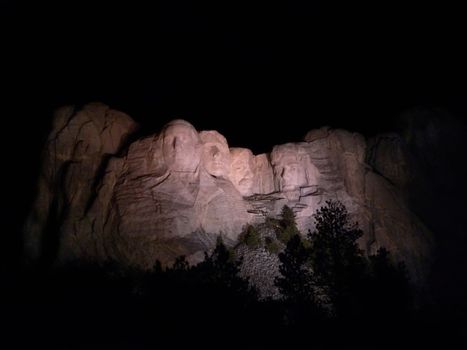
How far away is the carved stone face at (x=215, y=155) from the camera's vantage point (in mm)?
30688

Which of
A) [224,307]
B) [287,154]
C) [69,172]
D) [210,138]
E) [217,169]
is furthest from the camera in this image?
[287,154]

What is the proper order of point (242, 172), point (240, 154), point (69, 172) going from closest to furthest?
point (69, 172), point (242, 172), point (240, 154)

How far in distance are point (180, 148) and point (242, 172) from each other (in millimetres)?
6202

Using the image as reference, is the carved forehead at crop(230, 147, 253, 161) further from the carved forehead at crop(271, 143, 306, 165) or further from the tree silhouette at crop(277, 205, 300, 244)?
the tree silhouette at crop(277, 205, 300, 244)

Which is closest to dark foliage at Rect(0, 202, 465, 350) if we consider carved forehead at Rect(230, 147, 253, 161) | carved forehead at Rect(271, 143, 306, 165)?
carved forehead at Rect(271, 143, 306, 165)

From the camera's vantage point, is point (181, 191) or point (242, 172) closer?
point (181, 191)

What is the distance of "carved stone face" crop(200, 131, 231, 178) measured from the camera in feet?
101

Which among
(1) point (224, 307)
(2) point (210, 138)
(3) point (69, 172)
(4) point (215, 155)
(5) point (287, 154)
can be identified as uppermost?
(2) point (210, 138)

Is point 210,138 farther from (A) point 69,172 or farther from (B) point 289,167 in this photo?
(A) point 69,172

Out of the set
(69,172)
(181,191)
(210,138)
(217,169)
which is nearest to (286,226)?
(217,169)

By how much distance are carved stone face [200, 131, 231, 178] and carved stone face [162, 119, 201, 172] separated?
169 cm

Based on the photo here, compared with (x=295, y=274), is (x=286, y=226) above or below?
above

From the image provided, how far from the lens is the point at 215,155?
3105cm

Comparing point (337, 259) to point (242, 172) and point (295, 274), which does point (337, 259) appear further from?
point (242, 172)
